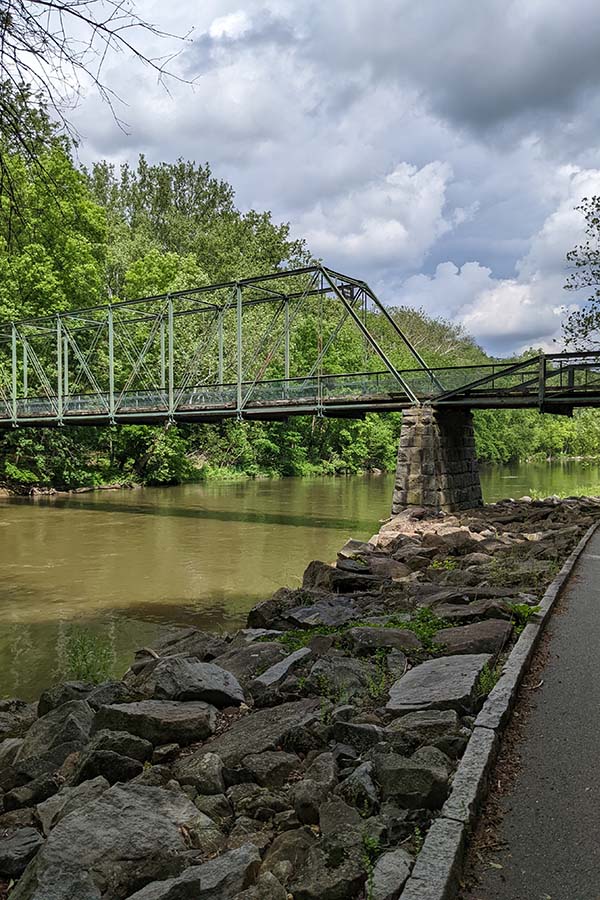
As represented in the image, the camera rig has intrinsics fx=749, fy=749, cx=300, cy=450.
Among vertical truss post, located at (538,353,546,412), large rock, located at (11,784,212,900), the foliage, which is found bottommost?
the foliage

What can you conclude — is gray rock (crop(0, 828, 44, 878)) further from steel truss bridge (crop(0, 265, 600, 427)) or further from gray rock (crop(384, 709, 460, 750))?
steel truss bridge (crop(0, 265, 600, 427))

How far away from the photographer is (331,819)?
12.8 ft

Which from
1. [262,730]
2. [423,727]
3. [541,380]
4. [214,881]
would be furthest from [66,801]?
[541,380]

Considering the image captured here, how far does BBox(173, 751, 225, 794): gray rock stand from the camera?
459 centimetres

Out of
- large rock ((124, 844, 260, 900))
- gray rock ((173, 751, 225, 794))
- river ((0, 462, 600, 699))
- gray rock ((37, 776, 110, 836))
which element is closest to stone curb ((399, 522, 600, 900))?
large rock ((124, 844, 260, 900))

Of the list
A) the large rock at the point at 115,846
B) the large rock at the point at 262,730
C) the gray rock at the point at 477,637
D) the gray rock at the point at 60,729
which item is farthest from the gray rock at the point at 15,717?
the gray rock at the point at 477,637

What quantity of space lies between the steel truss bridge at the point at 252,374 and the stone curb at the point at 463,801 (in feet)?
58.3

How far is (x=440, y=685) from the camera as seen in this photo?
5570 mm

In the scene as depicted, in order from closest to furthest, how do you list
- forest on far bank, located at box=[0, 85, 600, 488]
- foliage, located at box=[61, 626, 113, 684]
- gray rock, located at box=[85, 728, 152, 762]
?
1. gray rock, located at box=[85, 728, 152, 762]
2. foliage, located at box=[61, 626, 113, 684]
3. forest on far bank, located at box=[0, 85, 600, 488]

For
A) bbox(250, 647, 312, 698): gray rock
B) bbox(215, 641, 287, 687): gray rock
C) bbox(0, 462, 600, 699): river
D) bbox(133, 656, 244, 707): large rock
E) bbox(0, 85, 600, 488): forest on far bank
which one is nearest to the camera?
bbox(133, 656, 244, 707): large rock

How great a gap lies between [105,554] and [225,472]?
31414 mm

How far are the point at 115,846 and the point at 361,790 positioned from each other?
133 cm

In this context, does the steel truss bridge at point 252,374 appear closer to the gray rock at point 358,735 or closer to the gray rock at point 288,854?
the gray rock at point 358,735

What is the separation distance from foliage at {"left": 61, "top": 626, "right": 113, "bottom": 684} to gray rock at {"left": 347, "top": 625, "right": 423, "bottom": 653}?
10.5ft
